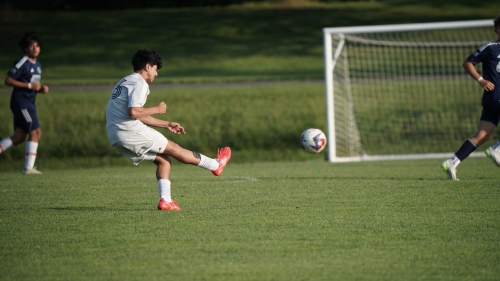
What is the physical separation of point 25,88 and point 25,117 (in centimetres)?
50

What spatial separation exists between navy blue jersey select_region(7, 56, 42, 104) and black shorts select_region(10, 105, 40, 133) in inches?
4.4

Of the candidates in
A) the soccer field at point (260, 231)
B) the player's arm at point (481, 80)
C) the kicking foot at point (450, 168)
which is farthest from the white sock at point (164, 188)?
the player's arm at point (481, 80)

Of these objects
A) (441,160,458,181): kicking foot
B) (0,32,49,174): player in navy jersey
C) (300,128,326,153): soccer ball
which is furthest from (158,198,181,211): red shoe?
(0,32,49,174): player in navy jersey

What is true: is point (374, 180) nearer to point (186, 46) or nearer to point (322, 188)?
point (322, 188)

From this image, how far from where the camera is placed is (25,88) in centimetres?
1170

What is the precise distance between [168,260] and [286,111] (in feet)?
46.1

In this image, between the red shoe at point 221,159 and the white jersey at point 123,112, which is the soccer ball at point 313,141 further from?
the white jersey at point 123,112

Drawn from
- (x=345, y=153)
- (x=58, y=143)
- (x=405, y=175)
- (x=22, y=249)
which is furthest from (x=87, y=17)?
(x=22, y=249)

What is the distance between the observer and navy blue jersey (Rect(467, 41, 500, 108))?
8.80 meters

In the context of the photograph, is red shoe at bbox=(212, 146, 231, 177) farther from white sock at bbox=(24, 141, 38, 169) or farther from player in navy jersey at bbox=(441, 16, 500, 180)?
white sock at bbox=(24, 141, 38, 169)

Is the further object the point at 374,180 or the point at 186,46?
the point at 186,46

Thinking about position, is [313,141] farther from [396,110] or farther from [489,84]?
[396,110]

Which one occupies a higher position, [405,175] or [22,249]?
[405,175]

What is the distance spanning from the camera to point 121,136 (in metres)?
6.98
